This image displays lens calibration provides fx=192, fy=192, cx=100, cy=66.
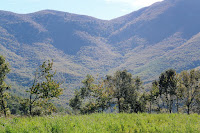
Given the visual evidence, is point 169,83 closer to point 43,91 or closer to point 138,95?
point 138,95

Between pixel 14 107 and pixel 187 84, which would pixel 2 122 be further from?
pixel 14 107

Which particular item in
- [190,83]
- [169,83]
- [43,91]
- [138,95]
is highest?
[43,91]

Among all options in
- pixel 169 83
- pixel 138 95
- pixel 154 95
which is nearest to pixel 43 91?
pixel 169 83

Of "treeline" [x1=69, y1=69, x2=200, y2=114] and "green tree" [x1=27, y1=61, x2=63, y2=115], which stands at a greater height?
"green tree" [x1=27, y1=61, x2=63, y2=115]

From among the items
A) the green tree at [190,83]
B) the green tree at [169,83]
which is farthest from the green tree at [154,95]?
the green tree at [190,83]

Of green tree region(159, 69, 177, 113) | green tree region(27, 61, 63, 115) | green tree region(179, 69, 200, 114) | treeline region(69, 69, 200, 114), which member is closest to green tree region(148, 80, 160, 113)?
treeline region(69, 69, 200, 114)

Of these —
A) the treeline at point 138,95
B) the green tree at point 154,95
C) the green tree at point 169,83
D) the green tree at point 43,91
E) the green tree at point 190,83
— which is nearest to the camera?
the green tree at point 43,91

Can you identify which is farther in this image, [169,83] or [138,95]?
[138,95]

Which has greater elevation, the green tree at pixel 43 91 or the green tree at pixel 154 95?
the green tree at pixel 43 91

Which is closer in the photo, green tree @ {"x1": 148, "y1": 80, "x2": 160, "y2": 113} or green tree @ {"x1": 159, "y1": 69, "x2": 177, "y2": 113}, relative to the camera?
green tree @ {"x1": 159, "y1": 69, "x2": 177, "y2": 113}

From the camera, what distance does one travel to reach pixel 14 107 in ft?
331

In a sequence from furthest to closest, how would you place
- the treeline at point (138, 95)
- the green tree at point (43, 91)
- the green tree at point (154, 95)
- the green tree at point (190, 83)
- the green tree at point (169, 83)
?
1. the green tree at point (154, 95)
2. the green tree at point (169, 83)
3. the green tree at point (190, 83)
4. the treeline at point (138, 95)
5. the green tree at point (43, 91)

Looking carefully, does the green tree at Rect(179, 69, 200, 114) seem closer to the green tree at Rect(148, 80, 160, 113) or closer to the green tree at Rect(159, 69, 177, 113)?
the green tree at Rect(159, 69, 177, 113)

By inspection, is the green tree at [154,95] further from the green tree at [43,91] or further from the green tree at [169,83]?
the green tree at [43,91]
